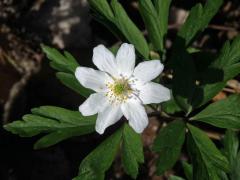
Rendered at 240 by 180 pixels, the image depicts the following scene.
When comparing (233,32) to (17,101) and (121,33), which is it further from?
(17,101)

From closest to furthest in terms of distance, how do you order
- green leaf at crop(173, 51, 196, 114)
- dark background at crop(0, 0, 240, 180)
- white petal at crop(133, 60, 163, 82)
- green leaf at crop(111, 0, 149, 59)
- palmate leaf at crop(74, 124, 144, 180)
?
white petal at crop(133, 60, 163, 82) → palmate leaf at crop(74, 124, 144, 180) → green leaf at crop(173, 51, 196, 114) → green leaf at crop(111, 0, 149, 59) → dark background at crop(0, 0, 240, 180)

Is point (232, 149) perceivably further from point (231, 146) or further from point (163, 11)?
point (163, 11)

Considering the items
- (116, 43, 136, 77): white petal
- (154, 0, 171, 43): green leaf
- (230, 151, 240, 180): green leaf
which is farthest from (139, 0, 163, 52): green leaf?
(230, 151, 240, 180): green leaf

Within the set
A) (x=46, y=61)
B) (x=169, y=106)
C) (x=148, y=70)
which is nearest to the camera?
Answer: (x=148, y=70)

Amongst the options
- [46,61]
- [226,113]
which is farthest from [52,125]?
[46,61]

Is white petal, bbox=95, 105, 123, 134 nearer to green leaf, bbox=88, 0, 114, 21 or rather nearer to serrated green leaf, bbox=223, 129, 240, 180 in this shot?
green leaf, bbox=88, 0, 114, 21
